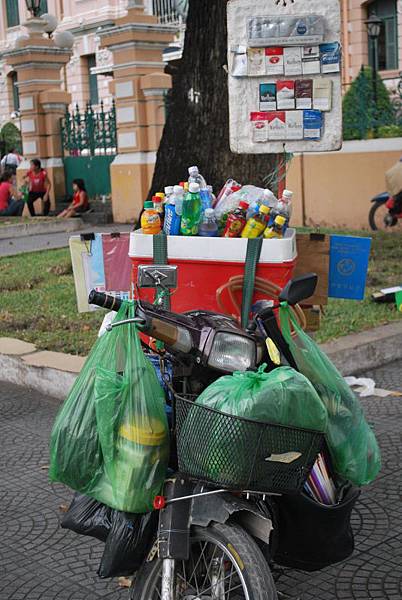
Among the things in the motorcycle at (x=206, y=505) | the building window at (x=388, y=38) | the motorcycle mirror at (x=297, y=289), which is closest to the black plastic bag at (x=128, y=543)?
the motorcycle at (x=206, y=505)

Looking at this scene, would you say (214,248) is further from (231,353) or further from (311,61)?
(311,61)

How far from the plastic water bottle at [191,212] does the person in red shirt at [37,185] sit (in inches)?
582

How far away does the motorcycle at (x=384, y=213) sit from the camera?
11.9 meters

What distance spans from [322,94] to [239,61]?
41 centimetres

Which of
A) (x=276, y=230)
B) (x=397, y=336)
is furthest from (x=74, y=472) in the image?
(x=397, y=336)

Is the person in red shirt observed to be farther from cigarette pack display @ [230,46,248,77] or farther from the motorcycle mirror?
the motorcycle mirror

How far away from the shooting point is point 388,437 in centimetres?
494

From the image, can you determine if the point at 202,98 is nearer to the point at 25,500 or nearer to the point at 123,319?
the point at 25,500

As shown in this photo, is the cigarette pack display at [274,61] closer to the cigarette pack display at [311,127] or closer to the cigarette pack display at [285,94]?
the cigarette pack display at [285,94]

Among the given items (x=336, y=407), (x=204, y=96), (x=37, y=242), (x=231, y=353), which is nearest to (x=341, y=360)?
(x=204, y=96)

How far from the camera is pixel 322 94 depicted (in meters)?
4.07

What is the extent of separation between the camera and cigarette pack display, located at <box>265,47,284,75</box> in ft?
13.4

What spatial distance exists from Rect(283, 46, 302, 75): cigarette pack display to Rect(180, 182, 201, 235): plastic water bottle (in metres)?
0.76

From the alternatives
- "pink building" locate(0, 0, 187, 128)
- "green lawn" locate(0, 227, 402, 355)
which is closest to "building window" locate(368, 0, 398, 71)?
"pink building" locate(0, 0, 187, 128)
